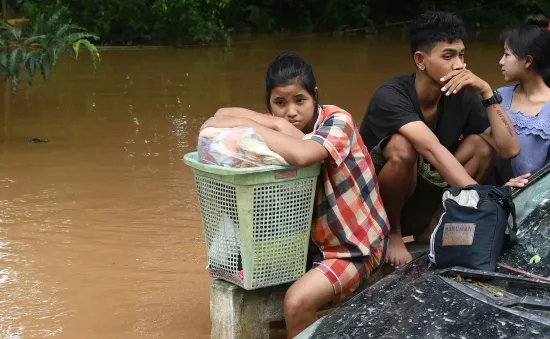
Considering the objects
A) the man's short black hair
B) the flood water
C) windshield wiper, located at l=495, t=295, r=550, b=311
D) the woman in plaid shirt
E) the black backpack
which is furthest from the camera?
the flood water

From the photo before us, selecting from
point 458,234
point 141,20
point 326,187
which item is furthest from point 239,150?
point 141,20

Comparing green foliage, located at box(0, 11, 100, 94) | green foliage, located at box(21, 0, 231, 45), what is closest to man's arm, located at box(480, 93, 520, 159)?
green foliage, located at box(0, 11, 100, 94)

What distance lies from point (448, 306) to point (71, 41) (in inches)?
208

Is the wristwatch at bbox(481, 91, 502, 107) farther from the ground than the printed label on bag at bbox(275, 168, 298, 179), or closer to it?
farther from the ground

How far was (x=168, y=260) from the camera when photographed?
5496 mm

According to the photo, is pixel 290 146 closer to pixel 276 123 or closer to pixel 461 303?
pixel 276 123

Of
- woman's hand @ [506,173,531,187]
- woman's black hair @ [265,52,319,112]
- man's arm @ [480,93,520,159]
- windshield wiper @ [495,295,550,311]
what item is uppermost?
woman's black hair @ [265,52,319,112]

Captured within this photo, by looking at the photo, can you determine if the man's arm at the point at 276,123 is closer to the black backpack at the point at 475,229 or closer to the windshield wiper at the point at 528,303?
the black backpack at the point at 475,229

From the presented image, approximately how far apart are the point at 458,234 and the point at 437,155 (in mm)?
793

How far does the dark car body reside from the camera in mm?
2668

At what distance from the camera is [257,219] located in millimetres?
3564

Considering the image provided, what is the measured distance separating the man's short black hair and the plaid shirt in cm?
70

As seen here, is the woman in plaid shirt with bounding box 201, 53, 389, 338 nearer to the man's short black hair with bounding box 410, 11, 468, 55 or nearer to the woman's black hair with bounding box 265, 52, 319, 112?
the woman's black hair with bounding box 265, 52, 319, 112

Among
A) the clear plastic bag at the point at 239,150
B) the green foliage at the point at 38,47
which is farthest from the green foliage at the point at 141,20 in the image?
the clear plastic bag at the point at 239,150
